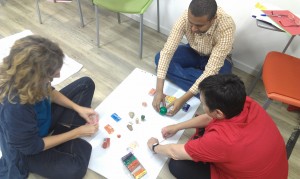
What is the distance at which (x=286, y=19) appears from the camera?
60.8 inches

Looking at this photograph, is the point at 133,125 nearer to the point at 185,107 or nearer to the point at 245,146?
the point at 185,107

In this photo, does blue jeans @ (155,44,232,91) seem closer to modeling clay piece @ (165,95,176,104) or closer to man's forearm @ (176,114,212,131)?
modeling clay piece @ (165,95,176,104)

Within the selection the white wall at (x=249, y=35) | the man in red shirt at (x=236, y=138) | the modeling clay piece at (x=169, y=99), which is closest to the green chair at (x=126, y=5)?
the white wall at (x=249, y=35)

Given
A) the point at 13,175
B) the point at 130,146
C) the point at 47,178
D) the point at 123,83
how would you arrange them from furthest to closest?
the point at 123,83, the point at 130,146, the point at 47,178, the point at 13,175

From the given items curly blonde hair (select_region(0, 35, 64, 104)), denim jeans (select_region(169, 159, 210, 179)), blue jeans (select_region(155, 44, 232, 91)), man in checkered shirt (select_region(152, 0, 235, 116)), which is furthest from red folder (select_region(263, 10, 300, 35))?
curly blonde hair (select_region(0, 35, 64, 104))

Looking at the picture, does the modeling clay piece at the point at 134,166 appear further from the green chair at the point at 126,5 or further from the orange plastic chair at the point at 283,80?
the green chair at the point at 126,5

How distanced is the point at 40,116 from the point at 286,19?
148 cm

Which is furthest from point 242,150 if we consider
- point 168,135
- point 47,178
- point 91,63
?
point 91,63

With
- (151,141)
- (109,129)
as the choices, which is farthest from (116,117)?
(151,141)

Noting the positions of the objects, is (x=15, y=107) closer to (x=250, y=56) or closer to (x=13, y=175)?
(x=13, y=175)

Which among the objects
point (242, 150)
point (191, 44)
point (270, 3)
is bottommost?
point (191, 44)

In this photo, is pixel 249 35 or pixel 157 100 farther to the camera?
pixel 249 35

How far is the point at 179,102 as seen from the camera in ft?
5.16

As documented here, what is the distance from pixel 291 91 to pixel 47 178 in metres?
1.39
